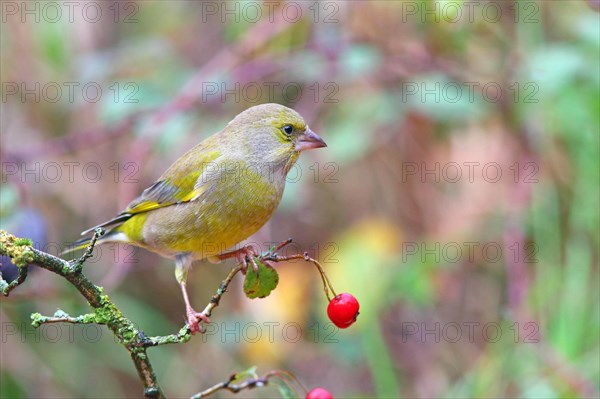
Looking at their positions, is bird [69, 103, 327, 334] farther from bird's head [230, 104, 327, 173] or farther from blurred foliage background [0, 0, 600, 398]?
blurred foliage background [0, 0, 600, 398]

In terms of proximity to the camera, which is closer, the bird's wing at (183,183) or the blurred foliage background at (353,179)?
the bird's wing at (183,183)

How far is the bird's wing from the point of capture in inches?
150

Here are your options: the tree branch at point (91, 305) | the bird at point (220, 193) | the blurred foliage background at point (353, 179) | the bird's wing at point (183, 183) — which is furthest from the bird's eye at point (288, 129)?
the tree branch at point (91, 305)

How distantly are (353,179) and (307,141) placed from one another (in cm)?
268

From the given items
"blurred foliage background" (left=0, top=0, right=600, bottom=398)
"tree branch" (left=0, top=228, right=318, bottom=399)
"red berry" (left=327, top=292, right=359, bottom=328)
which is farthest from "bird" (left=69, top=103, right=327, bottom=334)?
"tree branch" (left=0, top=228, right=318, bottom=399)

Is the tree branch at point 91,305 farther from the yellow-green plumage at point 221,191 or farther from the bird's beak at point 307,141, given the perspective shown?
the bird's beak at point 307,141

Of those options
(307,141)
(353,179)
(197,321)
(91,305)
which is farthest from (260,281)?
(353,179)

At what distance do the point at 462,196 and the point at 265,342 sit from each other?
2.00 meters

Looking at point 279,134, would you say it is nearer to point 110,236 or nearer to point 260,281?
point 110,236

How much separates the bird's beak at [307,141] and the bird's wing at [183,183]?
406 millimetres

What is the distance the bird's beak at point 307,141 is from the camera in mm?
3809

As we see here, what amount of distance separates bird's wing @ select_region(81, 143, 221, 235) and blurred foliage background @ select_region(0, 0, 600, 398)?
1.69ft

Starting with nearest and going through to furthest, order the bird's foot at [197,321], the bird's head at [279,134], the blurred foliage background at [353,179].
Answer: the bird's foot at [197,321] < the bird's head at [279,134] < the blurred foliage background at [353,179]

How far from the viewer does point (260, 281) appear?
2.45 metres
